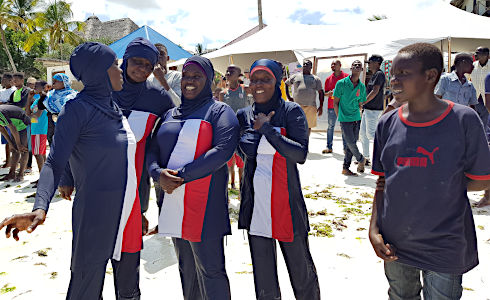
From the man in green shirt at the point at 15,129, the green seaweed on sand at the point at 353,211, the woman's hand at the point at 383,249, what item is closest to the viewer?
the woman's hand at the point at 383,249

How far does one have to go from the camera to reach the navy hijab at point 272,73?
8.05 feet

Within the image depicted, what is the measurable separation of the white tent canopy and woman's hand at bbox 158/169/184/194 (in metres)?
11.7

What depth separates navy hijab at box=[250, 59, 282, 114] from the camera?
8.05 ft

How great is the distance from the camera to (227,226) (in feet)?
7.88

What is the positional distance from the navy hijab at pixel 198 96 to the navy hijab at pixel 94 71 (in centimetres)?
46

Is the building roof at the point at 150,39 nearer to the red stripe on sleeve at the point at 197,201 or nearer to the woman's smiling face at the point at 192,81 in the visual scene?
the woman's smiling face at the point at 192,81

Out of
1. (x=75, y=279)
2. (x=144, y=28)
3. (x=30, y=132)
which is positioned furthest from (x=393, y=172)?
(x=144, y=28)

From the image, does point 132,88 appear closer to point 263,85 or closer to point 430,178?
point 263,85

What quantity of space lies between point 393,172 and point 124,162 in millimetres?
1519

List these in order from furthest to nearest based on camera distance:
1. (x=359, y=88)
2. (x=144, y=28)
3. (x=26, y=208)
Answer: (x=144, y=28) → (x=359, y=88) → (x=26, y=208)

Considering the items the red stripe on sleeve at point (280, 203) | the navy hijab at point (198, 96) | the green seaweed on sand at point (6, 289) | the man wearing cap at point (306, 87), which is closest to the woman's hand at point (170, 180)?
the navy hijab at point (198, 96)

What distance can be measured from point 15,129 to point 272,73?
629cm

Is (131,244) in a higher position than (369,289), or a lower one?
higher

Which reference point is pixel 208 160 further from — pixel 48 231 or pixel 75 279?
pixel 48 231
